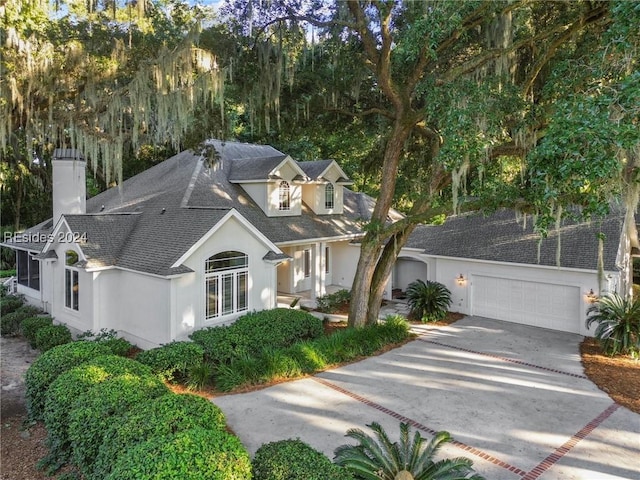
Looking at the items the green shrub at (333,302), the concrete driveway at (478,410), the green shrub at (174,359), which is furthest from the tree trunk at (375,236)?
the green shrub at (174,359)

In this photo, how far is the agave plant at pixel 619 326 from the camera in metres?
11.3

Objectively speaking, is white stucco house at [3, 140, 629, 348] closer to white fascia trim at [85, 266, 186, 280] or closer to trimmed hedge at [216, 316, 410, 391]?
white fascia trim at [85, 266, 186, 280]

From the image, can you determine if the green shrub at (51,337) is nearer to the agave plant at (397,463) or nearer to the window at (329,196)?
the agave plant at (397,463)

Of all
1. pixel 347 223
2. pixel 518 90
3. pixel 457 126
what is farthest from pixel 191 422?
pixel 347 223

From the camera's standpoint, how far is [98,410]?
5.91 metres

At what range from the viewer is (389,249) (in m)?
13.0

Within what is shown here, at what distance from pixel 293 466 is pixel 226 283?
8.22 m

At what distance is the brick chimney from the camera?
46.0 ft

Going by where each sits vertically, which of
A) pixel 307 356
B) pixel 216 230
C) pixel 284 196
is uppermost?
pixel 284 196

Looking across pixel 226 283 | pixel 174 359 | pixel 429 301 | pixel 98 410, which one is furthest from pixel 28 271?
pixel 429 301

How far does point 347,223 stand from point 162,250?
956 cm

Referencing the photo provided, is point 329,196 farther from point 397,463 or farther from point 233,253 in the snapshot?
point 397,463

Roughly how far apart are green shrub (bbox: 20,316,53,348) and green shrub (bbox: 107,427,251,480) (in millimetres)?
9592

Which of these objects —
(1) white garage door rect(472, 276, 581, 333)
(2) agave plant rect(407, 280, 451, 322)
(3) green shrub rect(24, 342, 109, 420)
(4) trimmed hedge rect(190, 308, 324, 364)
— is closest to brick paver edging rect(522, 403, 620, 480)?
(1) white garage door rect(472, 276, 581, 333)
